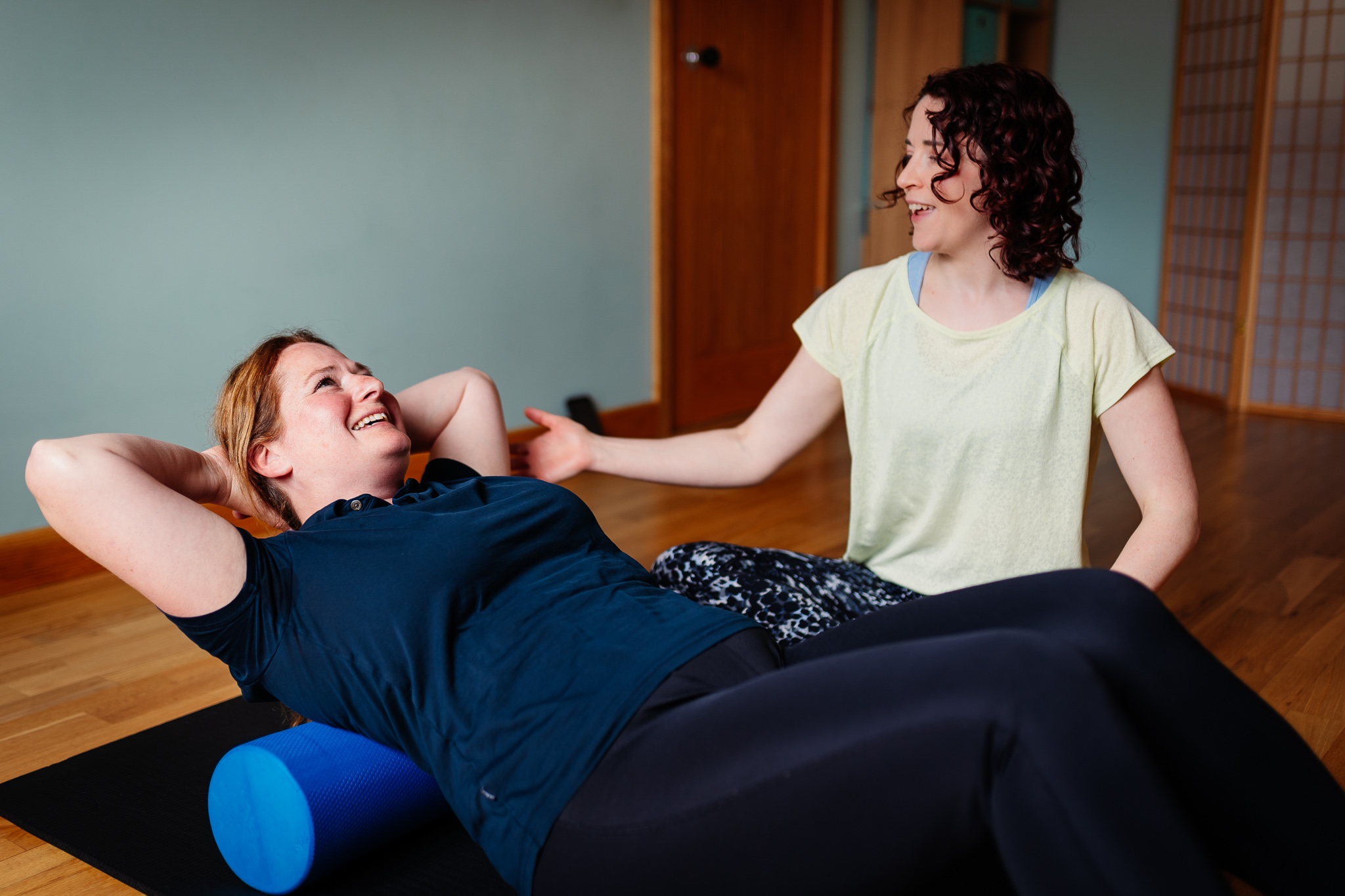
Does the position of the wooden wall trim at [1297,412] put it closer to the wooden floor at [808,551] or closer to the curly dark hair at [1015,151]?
the wooden floor at [808,551]

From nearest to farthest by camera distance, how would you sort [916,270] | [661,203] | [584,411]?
[916,270], [584,411], [661,203]

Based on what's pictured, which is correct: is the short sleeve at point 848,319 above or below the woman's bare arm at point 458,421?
above

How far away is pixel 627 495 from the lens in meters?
3.26

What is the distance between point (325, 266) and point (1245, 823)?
100 inches

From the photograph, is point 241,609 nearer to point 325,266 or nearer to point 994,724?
point 994,724

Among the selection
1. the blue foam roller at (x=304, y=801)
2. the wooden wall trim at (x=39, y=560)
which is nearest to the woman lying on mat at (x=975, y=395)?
the blue foam roller at (x=304, y=801)

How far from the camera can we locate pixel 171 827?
57.4 inches

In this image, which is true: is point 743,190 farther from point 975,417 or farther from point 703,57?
point 975,417

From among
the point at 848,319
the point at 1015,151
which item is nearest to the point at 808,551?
the point at 848,319

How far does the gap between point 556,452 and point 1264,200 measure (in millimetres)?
3909

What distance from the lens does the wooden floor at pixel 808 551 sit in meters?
1.78

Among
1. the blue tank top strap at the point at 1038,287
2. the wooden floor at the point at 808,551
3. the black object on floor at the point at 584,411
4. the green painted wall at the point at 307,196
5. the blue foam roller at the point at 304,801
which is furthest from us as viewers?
the black object on floor at the point at 584,411

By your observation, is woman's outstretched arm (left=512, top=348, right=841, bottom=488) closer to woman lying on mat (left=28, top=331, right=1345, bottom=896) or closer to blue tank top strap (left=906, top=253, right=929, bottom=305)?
blue tank top strap (left=906, top=253, right=929, bottom=305)

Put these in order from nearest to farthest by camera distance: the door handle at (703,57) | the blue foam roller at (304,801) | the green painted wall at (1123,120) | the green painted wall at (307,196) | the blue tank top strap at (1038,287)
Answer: the blue foam roller at (304,801) < the blue tank top strap at (1038,287) < the green painted wall at (307,196) < the door handle at (703,57) < the green painted wall at (1123,120)
